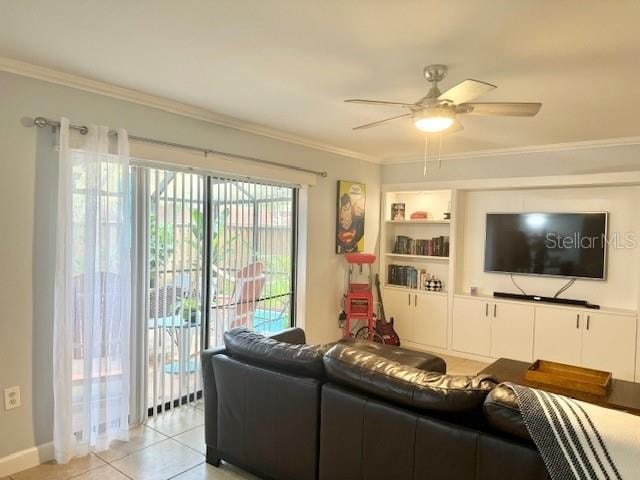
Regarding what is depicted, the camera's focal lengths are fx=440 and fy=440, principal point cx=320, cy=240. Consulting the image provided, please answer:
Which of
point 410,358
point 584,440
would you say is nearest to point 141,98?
point 410,358

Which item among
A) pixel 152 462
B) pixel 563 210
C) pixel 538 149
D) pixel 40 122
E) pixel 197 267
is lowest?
pixel 152 462

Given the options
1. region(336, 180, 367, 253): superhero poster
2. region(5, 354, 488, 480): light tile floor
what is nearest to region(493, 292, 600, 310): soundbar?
region(336, 180, 367, 253): superhero poster

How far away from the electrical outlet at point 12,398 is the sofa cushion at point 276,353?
125 cm

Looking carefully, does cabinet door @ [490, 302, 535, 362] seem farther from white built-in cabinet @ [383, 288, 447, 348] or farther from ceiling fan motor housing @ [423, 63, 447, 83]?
ceiling fan motor housing @ [423, 63, 447, 83]

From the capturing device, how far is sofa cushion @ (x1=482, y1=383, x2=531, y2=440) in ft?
5.13

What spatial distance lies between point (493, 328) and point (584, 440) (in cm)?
348

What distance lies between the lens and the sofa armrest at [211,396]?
2.60 metres

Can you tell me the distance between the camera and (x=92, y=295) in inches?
107

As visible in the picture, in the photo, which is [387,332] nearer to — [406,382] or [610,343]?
[610,343]

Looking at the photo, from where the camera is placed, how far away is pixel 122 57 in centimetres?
240

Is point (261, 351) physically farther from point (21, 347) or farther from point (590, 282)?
point (590, 282)

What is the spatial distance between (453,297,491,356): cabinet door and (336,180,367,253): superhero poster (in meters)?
1.34

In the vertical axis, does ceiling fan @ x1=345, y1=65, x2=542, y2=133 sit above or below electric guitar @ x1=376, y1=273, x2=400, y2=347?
above

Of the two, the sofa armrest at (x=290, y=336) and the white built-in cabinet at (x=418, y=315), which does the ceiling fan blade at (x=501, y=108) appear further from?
the white built-in cabinet at (x=418, y=315)
